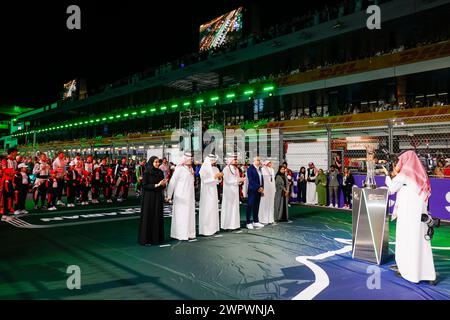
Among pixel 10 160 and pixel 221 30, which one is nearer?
pixel 10 160

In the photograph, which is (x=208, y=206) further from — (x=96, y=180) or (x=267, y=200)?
(x=96, y=180)

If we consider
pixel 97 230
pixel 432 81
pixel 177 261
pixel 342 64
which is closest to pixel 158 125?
pixel 342 64

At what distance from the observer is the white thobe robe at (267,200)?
8984 millimetres

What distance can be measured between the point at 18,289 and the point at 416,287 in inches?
195

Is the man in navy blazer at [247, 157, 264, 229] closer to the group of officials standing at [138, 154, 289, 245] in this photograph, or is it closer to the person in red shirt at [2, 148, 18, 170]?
the group of officials standing at [138, 154, 289, 245]

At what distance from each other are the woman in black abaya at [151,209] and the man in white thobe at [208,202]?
119 cm

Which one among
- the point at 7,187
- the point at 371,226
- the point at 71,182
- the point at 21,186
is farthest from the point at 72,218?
the point at 371,226

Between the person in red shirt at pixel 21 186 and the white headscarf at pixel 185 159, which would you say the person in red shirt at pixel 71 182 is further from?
the white headscarf at pixel 185 159

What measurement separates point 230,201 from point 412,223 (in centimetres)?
431

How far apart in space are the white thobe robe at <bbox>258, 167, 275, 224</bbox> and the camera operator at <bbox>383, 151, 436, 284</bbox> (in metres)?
4.45

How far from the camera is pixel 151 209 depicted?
6.42m

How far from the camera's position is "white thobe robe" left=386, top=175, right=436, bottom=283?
14.4ft

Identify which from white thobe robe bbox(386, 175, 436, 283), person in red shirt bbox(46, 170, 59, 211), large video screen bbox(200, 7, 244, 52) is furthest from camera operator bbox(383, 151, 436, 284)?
large video screen bbox(200, 7, 244, 52)
